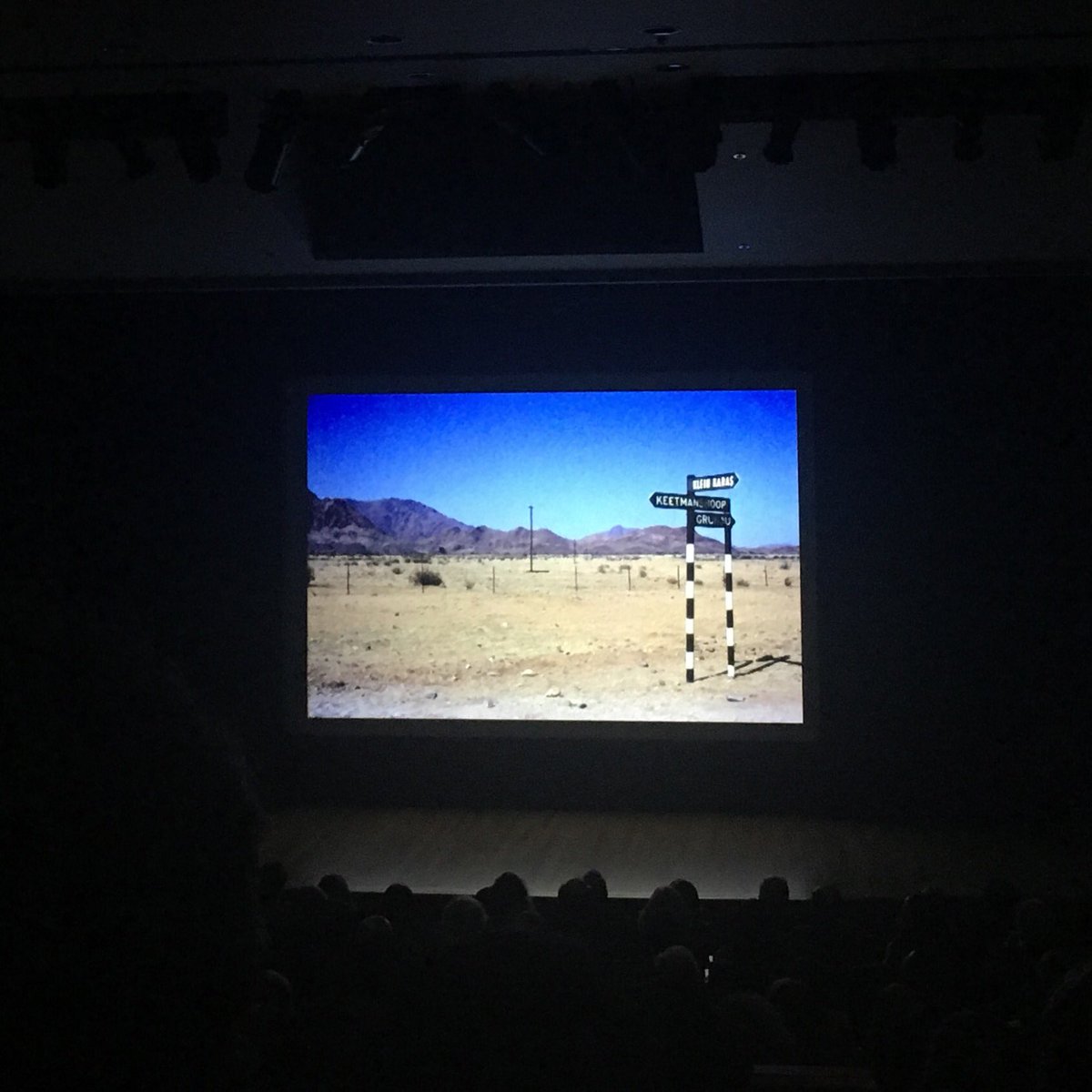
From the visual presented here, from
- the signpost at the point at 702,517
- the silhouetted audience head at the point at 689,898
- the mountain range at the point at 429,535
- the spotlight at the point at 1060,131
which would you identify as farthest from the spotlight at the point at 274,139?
the silhouetted audience head at the point at 689,898

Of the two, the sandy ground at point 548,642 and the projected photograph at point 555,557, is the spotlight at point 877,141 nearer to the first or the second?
the projected photograph at point 555,557

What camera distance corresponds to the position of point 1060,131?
3.12 m

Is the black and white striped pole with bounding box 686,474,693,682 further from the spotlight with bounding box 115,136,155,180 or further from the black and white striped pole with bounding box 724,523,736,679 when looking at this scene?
the spotlight with bounding box 115,136,155,180

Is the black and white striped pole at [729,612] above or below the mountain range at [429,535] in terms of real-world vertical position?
below

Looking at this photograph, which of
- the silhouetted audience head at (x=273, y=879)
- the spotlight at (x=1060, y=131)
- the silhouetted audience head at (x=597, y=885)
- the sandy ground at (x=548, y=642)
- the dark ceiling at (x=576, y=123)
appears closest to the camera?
the silhouetted audience head at (x=597, y=885)

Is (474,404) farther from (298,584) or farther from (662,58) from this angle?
(662,58)

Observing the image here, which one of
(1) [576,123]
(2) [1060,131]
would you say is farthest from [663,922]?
(2) [1060,131]

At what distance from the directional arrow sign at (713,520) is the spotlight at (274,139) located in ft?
8.17

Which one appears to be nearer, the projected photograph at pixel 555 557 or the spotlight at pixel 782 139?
the spotlight at pixel 782 139

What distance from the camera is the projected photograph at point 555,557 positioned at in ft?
16.1

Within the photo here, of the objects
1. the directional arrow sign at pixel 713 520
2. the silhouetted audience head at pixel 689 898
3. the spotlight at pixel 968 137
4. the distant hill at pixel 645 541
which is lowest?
the silhouetted audience head at pixel 689 898

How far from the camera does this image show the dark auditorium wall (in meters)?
4.67

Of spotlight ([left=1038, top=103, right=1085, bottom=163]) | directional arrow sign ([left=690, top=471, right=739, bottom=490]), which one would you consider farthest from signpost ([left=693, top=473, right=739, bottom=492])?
spotlight ([left=1038, top=103, right=1085, bottom=163])

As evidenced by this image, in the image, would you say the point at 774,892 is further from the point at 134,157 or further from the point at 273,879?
the point at 134,157
